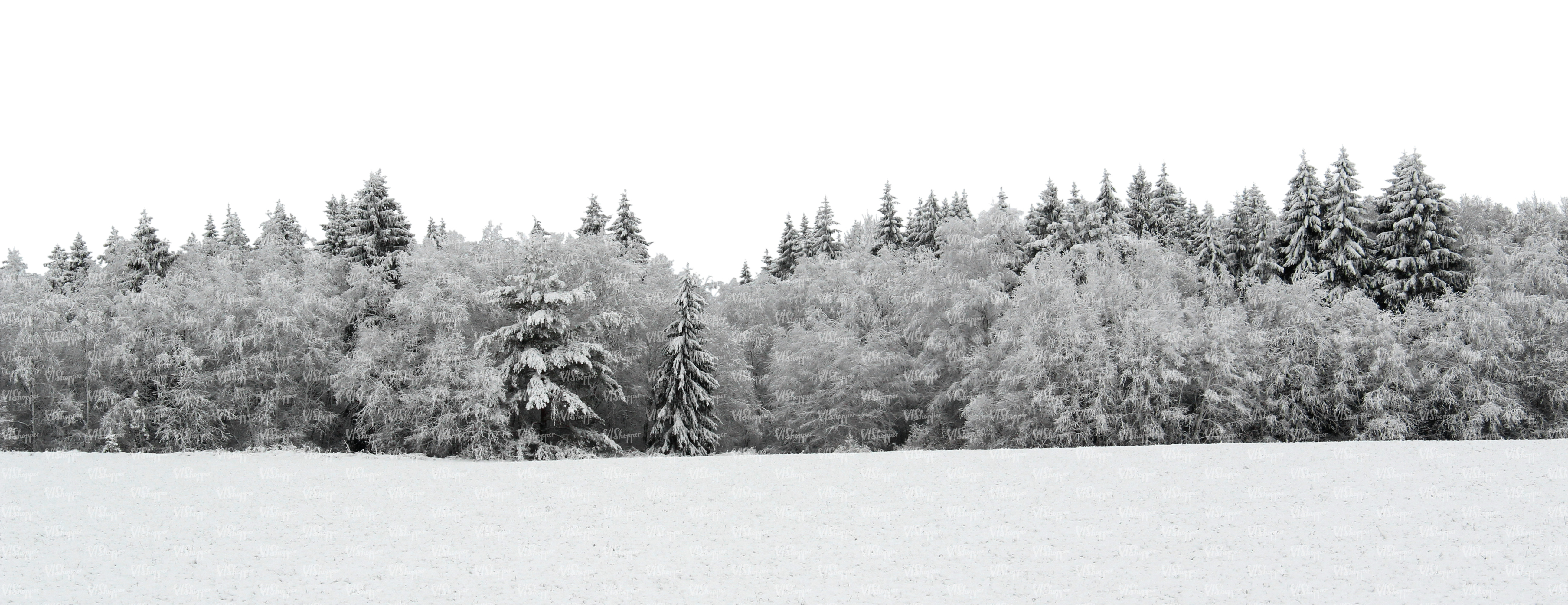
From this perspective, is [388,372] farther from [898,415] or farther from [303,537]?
[898,415]

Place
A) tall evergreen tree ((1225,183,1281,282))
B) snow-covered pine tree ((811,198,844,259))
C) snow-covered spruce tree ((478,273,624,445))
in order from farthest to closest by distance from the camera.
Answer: snow-covered pine tree ((811,198,844,259)) → tall evergreen tree ((1225,183,1281,282)) → snow-covered spruce tree ((478,273,624,445))

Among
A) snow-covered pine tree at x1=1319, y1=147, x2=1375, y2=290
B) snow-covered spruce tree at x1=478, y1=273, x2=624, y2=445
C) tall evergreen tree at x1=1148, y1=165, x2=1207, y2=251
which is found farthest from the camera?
tall evergreen tree at x1=1148, y1=165, x2=1207, y2=251

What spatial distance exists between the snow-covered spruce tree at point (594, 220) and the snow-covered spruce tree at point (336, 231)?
1112 cm

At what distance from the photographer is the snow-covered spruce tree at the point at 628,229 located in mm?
47844

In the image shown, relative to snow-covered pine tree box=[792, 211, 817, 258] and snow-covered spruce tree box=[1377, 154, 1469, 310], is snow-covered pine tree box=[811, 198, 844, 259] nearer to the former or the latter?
snow-covered pine tree box=[792, 211, 817, 258]

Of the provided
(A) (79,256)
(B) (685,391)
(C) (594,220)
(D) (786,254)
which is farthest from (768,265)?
(A) (79,256)

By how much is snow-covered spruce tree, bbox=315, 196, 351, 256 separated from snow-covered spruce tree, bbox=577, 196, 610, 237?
11118mm

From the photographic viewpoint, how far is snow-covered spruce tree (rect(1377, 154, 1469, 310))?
35.6 metres

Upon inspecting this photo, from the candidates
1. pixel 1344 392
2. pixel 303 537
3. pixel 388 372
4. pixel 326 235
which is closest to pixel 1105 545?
pixel 303 537

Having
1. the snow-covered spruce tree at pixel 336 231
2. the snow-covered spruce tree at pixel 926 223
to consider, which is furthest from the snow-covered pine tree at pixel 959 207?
the snow-covered spruce tree at pixel 336 231

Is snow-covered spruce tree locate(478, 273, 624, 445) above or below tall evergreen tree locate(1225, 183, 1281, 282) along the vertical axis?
below

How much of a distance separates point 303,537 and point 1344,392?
109 feet

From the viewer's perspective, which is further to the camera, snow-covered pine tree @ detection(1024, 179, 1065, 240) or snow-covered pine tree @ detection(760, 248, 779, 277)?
snow-covered pine tree @ detection(760, 248, 779, 277)

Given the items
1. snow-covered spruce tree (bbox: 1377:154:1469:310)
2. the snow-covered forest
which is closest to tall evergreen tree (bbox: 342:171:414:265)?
the snow-covered forest
